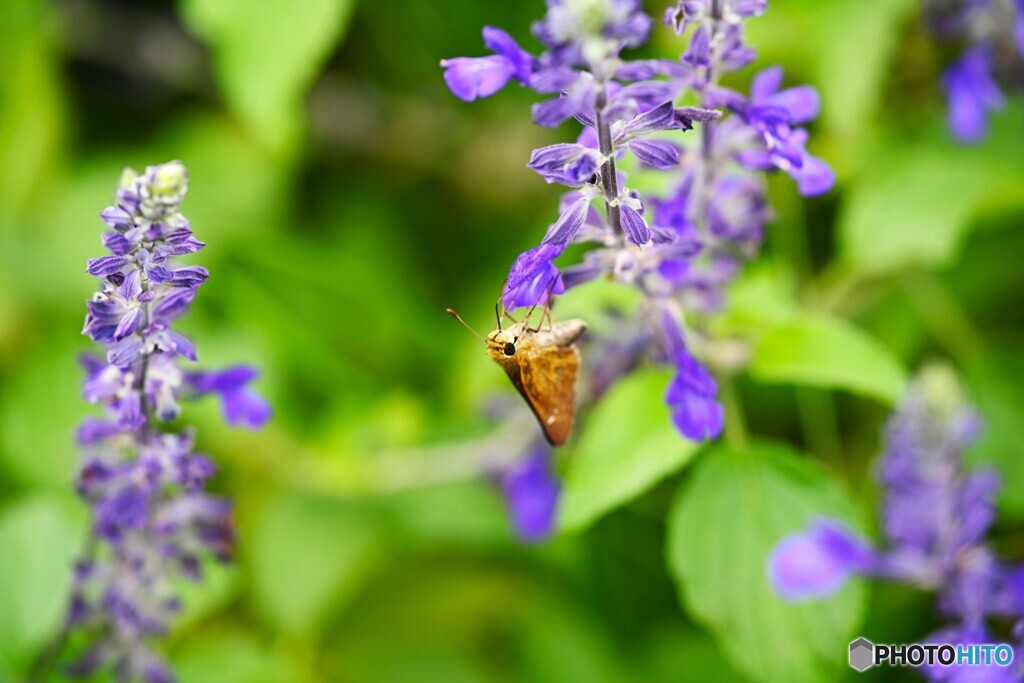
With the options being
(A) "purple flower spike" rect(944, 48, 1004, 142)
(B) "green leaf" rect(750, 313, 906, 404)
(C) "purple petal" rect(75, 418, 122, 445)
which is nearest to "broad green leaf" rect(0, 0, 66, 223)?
(C) "purple petal" rect(75, 418, 122, 445)

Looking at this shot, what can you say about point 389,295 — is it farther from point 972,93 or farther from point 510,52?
point 510,52

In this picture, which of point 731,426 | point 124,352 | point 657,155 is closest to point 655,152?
point 657,155

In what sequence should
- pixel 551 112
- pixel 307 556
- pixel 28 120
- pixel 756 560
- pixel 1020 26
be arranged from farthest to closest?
pixel 28 120 < pixel 307 556 < pixel 1020 26 < pixel 756 560 < pixel 551 112

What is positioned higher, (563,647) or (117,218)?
(117,218)

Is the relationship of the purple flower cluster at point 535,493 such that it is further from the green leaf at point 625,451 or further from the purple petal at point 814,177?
the purple petal at point 814,177

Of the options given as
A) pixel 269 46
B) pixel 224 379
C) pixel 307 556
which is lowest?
pixel 307 556

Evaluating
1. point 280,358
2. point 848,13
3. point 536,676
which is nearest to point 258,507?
point 280,358
